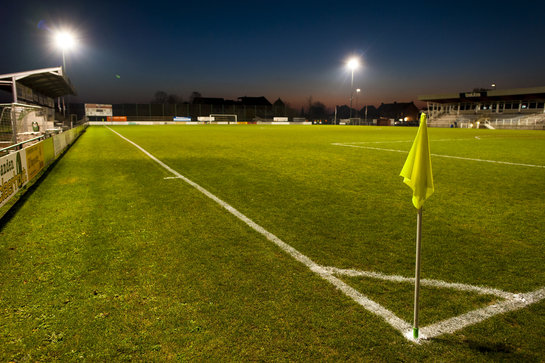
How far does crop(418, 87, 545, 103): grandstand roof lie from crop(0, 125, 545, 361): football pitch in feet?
194

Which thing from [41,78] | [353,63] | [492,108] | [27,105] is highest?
[353,63]

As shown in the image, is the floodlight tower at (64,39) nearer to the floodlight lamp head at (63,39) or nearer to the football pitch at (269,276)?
the floodlight lamp head at (63,39)

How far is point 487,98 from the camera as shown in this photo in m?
61.3

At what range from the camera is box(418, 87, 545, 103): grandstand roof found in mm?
53062

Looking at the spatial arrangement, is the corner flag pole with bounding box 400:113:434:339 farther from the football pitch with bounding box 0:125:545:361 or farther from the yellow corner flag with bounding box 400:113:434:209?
the football pitch with bounding box 0:125:545:361

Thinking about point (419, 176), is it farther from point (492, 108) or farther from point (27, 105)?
point (492, 108)

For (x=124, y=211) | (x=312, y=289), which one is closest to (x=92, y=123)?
(x=124, y=211)

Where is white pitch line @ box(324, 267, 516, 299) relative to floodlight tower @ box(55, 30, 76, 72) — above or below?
below

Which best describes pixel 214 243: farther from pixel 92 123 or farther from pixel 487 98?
pixel 487 98

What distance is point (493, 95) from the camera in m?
58.2

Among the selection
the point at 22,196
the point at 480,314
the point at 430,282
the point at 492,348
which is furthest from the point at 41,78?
the point at 492,348

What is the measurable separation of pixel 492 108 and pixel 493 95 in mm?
6555

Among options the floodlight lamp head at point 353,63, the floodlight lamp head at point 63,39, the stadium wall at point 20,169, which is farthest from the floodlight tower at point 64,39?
the floodlight lamp head at point 353,63

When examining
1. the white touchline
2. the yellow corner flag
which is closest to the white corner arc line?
the white touchline
